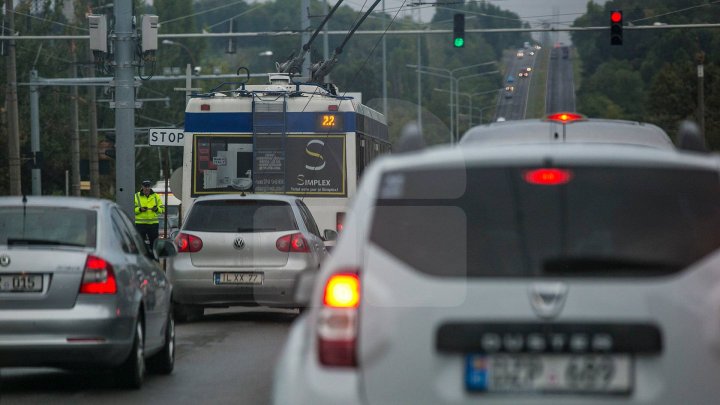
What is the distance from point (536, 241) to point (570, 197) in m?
0.22

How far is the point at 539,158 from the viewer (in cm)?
571

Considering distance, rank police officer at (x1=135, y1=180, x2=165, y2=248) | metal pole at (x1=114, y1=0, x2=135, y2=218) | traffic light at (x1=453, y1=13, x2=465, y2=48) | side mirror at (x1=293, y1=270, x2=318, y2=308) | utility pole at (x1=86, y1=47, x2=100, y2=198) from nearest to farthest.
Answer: side mirror at (x1=293, y1=270, x2=318, y2=308)
metal pole at (x1=114, y1=0, x2=135, y2=218)
police officer at (x1=135, y1=180, x2=165, y2=248)
traffic light at (x1=453, y1=13, x2=465, y2=48)
utility pole at (x1=86, y1=47, x2=100, y2=198)

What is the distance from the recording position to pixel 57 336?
10.8 meters

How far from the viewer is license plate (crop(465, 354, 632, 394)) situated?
17.8 ft

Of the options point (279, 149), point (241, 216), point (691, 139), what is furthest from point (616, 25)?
point (691, 139)

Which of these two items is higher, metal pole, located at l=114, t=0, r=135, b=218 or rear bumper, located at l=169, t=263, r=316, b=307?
metal pole, located at l=114, t=0, r=135, b=218

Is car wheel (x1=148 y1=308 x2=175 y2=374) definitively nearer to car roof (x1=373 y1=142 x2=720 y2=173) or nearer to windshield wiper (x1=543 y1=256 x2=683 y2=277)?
car roof (x1=373 y1=142 x2=720 y2=173)

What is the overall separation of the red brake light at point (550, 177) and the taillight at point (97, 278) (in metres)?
5.77

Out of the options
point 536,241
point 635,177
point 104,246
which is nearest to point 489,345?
point 536,241

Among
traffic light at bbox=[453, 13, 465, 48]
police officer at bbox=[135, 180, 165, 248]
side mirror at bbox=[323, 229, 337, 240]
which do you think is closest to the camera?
side mirror at bbox=[323, 229, 337, 240]

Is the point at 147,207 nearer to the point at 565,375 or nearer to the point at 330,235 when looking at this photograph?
the point at 330,235

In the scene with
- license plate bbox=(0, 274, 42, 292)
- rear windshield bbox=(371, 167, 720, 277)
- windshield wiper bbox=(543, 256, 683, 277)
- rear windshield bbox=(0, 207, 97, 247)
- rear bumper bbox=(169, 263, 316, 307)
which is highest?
rear windshield bbox=(371, 167, 720, 277)

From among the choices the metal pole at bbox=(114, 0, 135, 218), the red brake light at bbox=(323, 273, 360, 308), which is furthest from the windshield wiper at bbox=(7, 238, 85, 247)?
the metal pole at bbox=(114, 0, 135, 218)

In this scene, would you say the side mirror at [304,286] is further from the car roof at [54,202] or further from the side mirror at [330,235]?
the side mirror at [330,235]
